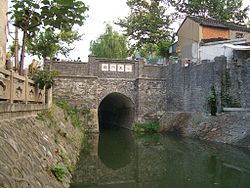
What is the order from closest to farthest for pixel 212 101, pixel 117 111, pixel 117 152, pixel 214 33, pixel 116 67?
pixel 117 152, pixel 212 101, pixel 116 67, pixel 214 33, pixel 117 111

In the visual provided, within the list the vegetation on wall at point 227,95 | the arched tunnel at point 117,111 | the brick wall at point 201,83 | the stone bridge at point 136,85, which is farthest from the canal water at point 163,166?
the arched tunnel at point 117,111

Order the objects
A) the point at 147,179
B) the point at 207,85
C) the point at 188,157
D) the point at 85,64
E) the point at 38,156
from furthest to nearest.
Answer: the point at 85,64 < the point at 207,85 < the point at 188,157 < the point at 147,179 < the point at 38,156

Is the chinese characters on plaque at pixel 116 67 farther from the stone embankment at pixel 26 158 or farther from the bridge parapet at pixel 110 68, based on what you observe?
the stone embankment at pixel 26 158

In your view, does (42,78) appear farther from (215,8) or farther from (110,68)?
(215,8)

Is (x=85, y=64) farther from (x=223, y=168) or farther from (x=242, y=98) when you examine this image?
(x=223, y=168)

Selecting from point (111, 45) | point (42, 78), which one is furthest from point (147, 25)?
point (42, 78)

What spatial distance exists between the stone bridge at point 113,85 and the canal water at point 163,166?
519cm

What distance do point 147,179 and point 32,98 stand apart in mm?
4206

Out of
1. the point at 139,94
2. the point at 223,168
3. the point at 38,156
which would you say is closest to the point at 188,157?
the point at 223,168

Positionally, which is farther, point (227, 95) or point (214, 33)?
point (214, 33)

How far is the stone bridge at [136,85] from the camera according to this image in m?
19.8

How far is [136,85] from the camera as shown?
71.5ft

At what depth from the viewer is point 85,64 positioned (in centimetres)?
2080

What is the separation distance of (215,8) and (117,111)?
13.5 metres
